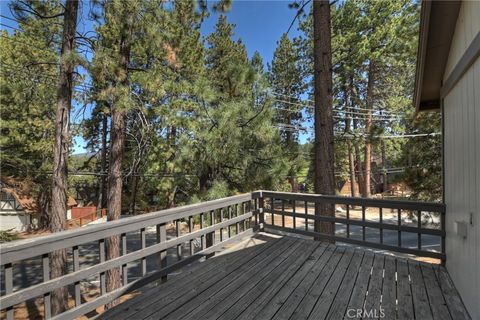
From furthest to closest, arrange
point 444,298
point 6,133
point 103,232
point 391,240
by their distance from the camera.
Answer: point 6,133 < point 391,240 < point 444,298 < point 103,232

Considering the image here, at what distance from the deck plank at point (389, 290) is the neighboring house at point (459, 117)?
→ 48 cm

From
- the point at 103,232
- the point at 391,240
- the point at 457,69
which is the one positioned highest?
the point at 457,69

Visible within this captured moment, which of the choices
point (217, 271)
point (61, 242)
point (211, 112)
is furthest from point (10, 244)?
point (211, 112)

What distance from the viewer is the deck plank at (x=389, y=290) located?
2.08 m

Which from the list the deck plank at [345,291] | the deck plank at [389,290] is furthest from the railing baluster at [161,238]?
the deck plank at [389,290]

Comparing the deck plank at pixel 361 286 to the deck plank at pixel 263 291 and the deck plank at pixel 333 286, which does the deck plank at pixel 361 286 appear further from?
the deck plank at pixel 263 291

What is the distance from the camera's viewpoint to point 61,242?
182 centimetres

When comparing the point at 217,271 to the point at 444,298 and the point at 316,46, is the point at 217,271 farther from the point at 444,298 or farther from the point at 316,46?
the point at 316,46

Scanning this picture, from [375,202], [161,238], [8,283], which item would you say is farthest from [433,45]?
[8,283]

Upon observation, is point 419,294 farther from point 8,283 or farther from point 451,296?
point 8,283

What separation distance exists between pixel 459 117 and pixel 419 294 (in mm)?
1523

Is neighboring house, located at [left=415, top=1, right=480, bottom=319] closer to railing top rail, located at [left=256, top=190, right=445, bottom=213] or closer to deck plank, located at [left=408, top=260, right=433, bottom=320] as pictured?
railing top rail, located at [left=256, top=190, right=445, bottom=213]

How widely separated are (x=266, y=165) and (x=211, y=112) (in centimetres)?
156

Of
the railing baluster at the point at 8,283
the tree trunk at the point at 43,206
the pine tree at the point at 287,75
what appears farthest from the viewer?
the pine tree at the point at 287,75
